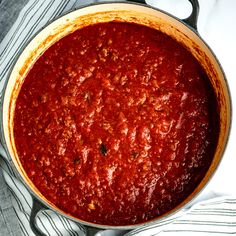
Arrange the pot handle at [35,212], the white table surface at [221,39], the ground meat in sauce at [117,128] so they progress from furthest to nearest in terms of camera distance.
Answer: the white table surface at [221,39] → the ground meat in sauce at [117,128] → the pot handle at [35,212]

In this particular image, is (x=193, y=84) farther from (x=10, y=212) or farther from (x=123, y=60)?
(x=10, y=212)

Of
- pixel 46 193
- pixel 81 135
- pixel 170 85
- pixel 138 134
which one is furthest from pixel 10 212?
pixel 170 85

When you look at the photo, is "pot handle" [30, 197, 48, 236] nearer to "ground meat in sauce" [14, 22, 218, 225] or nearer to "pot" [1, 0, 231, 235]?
"pot" [1, 0, 231, 235]

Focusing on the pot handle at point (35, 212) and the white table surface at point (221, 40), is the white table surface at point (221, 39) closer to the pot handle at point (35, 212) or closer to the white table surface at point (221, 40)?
the white table surface at point (221, 40)

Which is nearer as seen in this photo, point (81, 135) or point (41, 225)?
point (81, 135)

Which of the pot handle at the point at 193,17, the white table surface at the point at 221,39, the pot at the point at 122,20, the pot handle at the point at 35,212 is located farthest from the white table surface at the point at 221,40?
the pot handle at the point at 35,212

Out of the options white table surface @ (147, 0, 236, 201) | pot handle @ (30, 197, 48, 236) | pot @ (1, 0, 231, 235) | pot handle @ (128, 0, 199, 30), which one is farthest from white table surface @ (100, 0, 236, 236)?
pot handle @ (30, 197, 48, 236)

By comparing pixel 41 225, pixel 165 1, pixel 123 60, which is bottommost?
pixel 41 225
